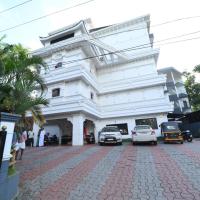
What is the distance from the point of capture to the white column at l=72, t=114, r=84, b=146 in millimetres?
15055

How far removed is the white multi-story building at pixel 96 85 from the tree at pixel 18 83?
27.3 feet

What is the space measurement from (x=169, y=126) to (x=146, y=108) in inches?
164

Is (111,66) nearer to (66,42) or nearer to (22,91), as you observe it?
(66,42)

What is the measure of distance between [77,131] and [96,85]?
718cm

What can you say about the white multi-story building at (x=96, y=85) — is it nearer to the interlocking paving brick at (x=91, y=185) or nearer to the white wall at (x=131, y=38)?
the white wall at (x=131, y=38)

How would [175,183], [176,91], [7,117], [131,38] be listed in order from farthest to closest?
1. [176,91]
2. [131,38]
3. [175,183]
4. [7,117]

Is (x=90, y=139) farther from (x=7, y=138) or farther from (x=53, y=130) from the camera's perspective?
(x=7, y=138)

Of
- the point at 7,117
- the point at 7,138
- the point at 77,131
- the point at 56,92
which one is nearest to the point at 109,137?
the point at 77,131


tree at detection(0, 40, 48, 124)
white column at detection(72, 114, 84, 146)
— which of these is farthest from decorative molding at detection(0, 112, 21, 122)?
white column at detection(72, 114, 84, 146)

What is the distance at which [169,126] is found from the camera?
1482 cm

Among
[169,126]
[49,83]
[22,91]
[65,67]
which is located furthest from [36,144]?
[169,126]

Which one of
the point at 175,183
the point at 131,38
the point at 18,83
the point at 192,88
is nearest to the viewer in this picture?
the point at 175,183

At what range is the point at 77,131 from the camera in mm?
15164

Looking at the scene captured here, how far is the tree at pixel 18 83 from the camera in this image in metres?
5.10
